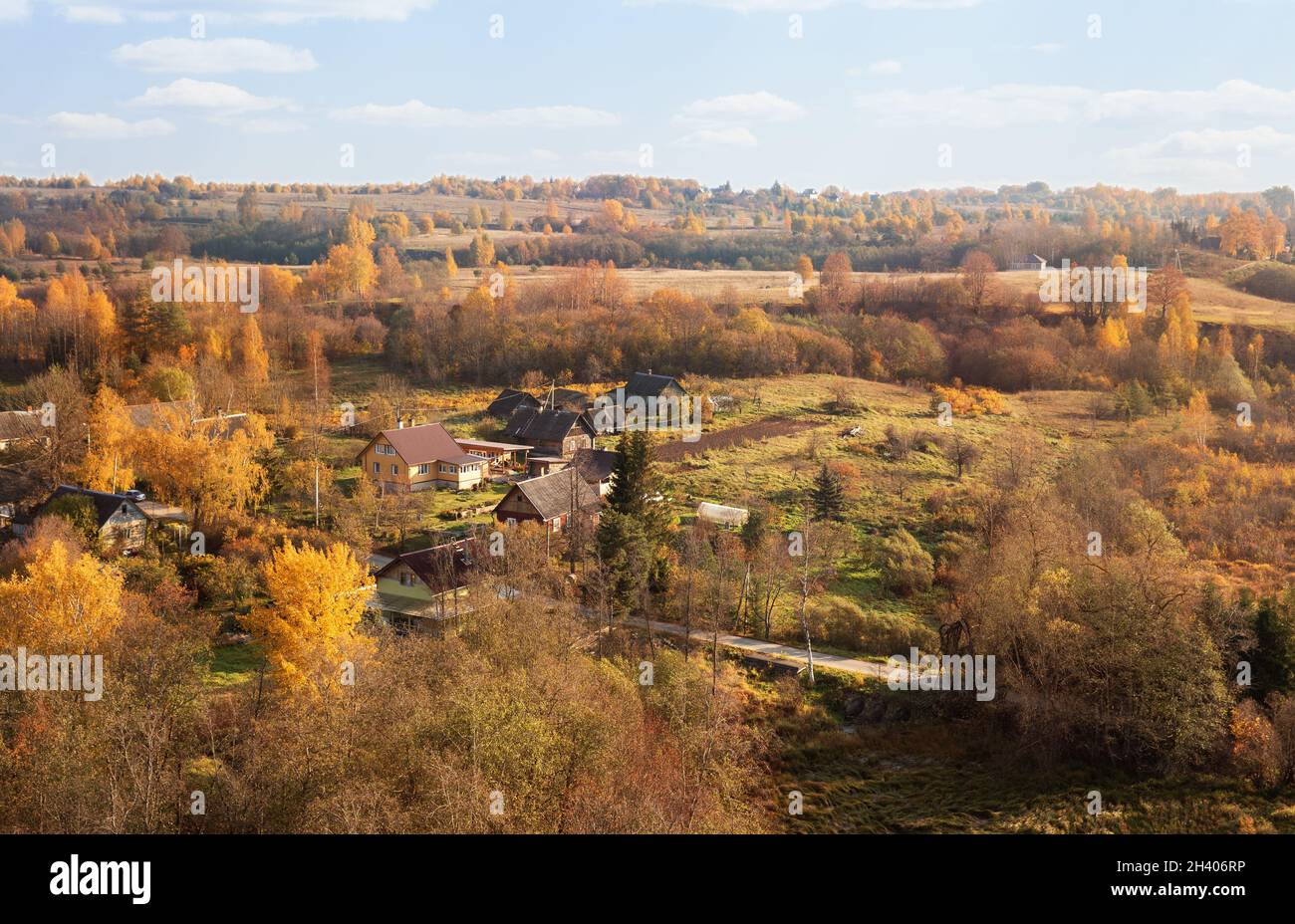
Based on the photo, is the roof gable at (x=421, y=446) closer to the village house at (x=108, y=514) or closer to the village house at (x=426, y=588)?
the village house at (x=108, y=514)

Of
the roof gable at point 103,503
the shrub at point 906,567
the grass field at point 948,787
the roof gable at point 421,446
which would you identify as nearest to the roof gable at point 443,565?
the grass field at point 948,787

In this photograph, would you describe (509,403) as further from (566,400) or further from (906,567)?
(906,567)

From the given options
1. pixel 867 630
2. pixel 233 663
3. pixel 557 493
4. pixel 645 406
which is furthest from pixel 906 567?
pixel 645 406

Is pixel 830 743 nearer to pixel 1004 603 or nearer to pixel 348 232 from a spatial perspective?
pixel 1004 603

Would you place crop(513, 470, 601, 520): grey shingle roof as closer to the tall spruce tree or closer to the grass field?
the tall spruce tree

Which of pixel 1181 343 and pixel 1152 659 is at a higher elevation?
pixel 1181 343
